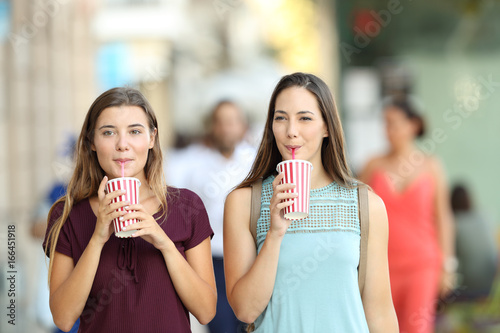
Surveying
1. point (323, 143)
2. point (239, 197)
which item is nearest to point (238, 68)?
point (323, 143)

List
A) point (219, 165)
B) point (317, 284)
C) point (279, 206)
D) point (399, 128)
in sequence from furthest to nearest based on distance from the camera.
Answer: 1. point (399, 128)
2. point (219, 165)
3. point (317, 284)
4. point (279, 206)

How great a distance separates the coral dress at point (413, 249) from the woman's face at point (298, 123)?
2.97 m

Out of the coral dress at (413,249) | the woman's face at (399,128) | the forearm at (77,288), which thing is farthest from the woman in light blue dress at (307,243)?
the woman's face at (399,128)

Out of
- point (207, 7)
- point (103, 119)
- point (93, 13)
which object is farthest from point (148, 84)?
point (103, 119)

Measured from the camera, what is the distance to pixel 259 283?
8.22 feet

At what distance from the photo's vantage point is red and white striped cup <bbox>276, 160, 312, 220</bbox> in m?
2.45

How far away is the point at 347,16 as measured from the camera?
9.54 metres

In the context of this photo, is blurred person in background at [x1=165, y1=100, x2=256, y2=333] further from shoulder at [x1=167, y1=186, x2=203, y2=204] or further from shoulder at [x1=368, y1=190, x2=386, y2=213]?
shoulder at [x1=368, y1=190, x2=386, y2=213]

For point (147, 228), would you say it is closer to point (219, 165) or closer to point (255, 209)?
point (255, 209)

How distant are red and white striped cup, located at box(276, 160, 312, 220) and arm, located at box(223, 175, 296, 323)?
3 cm

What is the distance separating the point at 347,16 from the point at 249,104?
2404 millimetres

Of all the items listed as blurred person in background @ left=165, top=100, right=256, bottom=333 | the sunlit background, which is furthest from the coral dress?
the sunlit background

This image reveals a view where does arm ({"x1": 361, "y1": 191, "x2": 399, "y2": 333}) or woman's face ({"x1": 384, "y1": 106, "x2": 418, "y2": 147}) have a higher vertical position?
woman's face ({"x1": 384, "y1": 106, "x2": 418, "y2": 147})

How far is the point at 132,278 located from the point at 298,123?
0.89 meters
